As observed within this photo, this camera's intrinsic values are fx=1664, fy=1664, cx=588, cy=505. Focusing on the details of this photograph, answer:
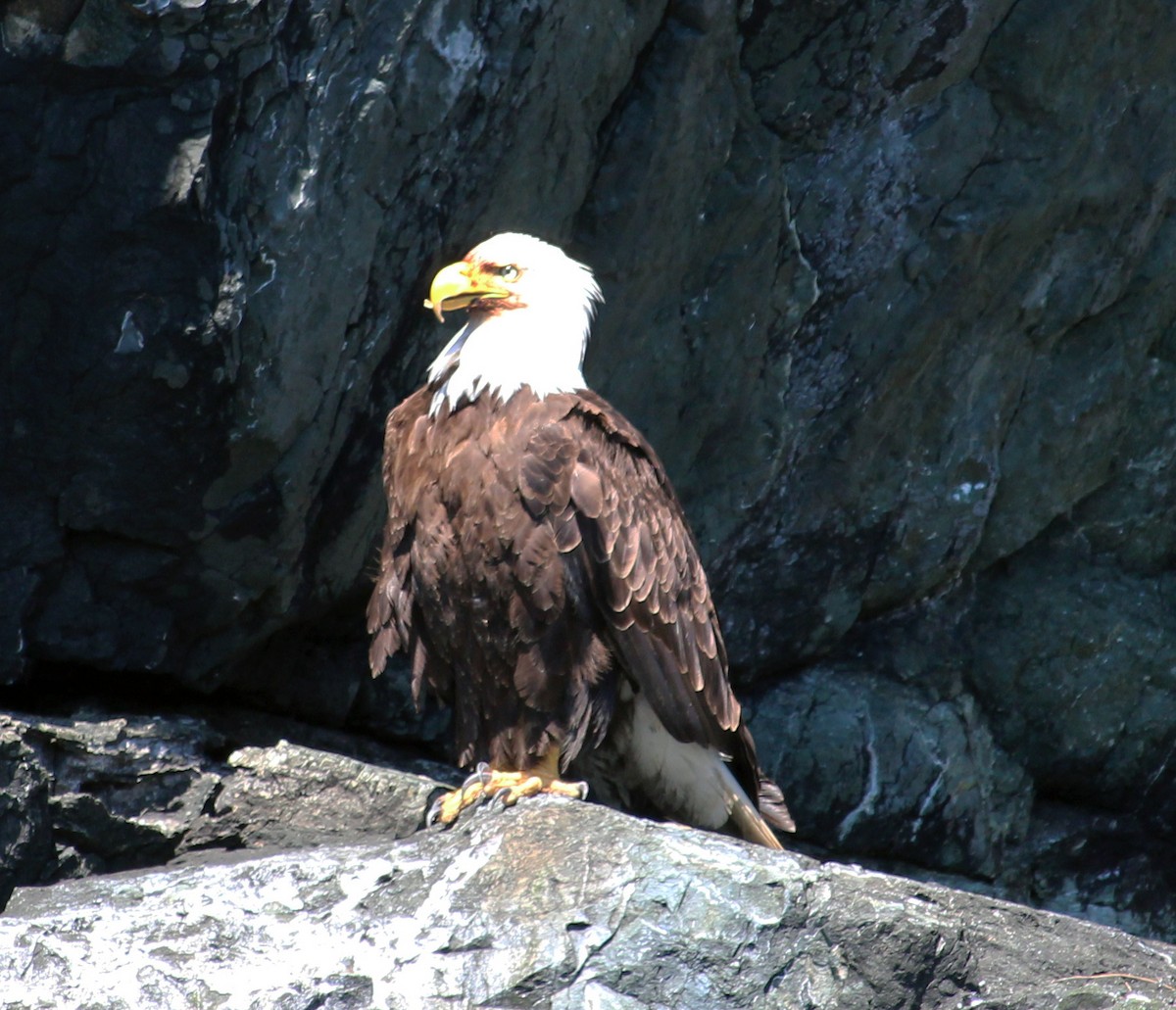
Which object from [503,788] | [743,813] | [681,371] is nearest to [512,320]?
[503,788]

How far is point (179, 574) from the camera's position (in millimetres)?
5742

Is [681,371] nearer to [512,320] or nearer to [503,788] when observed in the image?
[512,320]

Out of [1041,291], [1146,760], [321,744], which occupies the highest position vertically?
[1041,291]

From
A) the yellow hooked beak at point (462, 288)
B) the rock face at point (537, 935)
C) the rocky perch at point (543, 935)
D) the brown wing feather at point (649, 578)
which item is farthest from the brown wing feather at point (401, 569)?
the rock face at point (537, 935)

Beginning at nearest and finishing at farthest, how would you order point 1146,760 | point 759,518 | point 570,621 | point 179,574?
point 570,621, point 179,574, point 759,518, point 1146,760

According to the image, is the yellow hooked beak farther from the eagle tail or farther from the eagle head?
the eagle tail

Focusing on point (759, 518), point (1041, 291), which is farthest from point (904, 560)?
point (1041, 291)

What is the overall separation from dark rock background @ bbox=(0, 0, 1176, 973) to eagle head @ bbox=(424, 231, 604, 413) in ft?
1.57

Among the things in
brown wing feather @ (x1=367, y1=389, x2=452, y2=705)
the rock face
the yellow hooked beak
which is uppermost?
the yellow hooked beak

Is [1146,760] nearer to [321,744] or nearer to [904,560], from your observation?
[904,560]

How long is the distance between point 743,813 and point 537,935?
149 centimetres

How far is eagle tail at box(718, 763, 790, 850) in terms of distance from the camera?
5383 mm

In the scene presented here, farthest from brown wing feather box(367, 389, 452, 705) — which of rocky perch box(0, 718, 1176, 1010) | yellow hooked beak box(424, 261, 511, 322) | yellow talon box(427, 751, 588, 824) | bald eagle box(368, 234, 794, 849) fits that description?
rocky perch box(0, 718, 1176, 1010)

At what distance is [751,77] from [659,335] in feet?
3.71
